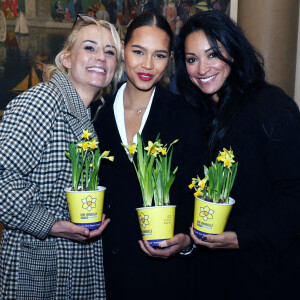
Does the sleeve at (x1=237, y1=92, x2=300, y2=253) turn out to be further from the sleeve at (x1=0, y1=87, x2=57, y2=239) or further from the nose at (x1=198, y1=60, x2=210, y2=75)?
the sleeve at (x1=0, y1=87, x2=57, y2=239)

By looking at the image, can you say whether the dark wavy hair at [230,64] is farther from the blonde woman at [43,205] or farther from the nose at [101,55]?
the blonde woman at [43,205]

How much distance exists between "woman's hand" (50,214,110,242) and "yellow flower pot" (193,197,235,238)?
1.46 feet

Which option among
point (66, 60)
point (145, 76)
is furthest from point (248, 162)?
point (66, 60)

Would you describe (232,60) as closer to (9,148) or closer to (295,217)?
(295,217)

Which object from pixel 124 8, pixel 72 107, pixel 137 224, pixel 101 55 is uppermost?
pixel 124 8

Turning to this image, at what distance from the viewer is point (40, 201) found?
181 centimetres

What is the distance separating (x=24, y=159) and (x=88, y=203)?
340mm

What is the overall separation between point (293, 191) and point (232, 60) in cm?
72

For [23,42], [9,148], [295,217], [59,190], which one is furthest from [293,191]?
[23,42]

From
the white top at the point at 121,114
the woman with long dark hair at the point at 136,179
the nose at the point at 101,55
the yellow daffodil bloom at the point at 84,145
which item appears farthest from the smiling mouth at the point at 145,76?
the yellow daffodil bloom at the point at 84,145

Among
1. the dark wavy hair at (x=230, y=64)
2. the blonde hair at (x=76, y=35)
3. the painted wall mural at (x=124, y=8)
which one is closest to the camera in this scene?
the dark wavy hair at (x=230, y=64)

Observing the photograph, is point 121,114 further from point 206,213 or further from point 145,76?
point 206,213

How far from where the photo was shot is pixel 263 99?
69.7 inches

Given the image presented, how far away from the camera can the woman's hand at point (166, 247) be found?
1700 mm
